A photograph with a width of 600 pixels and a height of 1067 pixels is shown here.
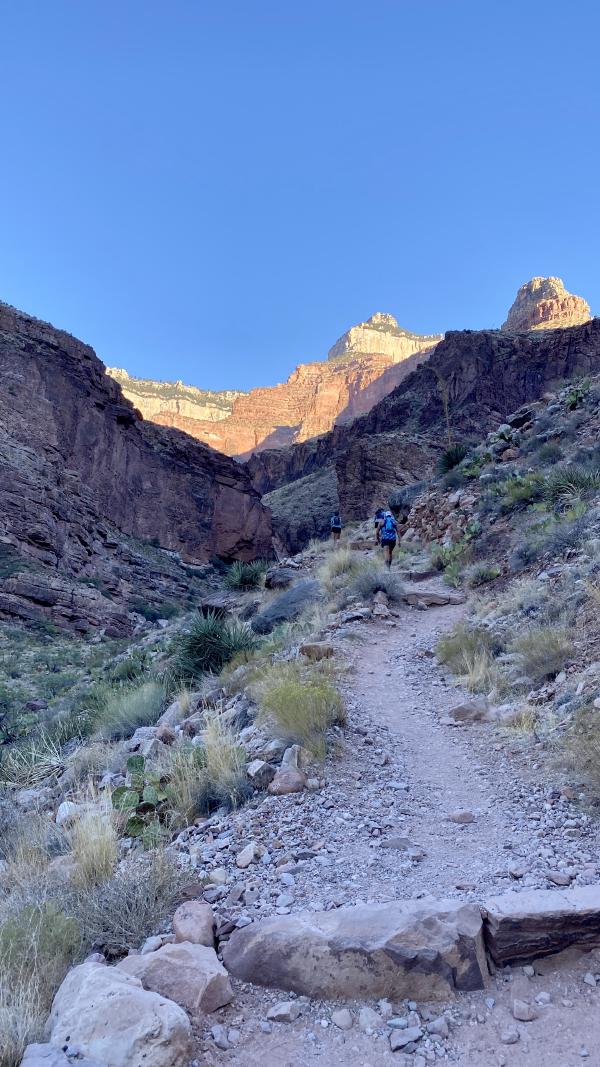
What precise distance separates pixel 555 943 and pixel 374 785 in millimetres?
2000

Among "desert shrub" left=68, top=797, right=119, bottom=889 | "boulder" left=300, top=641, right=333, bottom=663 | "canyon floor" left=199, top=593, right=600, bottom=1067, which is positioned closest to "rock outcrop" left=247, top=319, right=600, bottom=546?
"boulder" left=300, top=641, right=333, bottom=663

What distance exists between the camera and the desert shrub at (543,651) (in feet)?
19.3

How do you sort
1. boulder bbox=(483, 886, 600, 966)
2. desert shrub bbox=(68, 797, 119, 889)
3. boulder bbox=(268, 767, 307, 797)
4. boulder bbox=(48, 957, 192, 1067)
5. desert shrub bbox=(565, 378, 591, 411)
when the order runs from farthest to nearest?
desert shrub bbox=(565, 378, 591, 411), boulder bbox=(268, 767, 307, 797), desert shrub bbox=(68, 797, 119, 889), boulder bbox=(483, 886, 600, 966), boulder bbox=(48, 957, 192, 1067)

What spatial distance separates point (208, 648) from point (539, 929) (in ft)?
25.1

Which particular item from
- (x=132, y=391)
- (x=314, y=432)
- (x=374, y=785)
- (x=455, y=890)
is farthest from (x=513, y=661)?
(x=132, y=391)

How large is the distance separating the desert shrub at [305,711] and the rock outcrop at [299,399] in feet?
467

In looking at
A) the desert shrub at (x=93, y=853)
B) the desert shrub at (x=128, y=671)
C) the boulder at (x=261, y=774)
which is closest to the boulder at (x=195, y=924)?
the desert shrub at (x=93, y=853)

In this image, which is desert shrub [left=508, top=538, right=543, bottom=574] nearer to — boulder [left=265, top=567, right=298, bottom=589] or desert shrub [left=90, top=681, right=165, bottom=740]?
desert shrub [left=90, top=681, right=165, bottom=740]

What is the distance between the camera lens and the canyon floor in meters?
2.35

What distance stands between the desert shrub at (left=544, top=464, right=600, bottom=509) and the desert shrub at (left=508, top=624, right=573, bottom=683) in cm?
533

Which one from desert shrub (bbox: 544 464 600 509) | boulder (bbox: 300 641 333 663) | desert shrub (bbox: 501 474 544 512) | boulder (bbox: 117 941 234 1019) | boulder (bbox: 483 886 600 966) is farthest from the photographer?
desert shrub (bbox: 501 474 544 512)

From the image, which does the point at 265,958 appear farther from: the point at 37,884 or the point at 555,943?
the point at 37,884

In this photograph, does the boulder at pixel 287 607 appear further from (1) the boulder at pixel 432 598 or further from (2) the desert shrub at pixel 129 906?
(2) the desert shrub at pixel 129 906

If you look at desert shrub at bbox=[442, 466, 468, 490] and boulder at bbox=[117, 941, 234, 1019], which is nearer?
boulder at bbox=[117, 941, 234, 1019]
